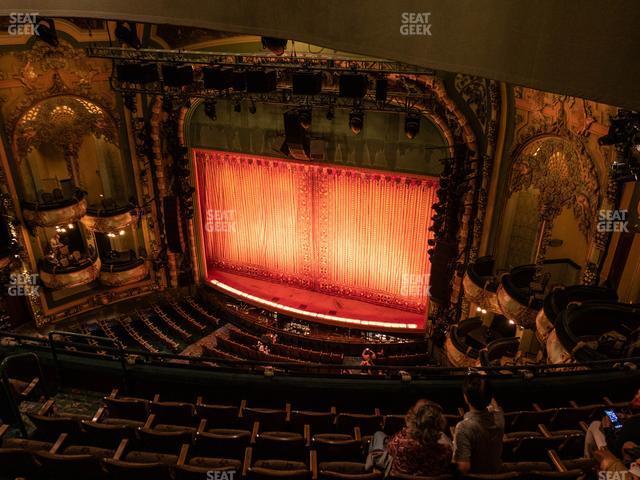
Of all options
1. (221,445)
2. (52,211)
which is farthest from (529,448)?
(52,211)

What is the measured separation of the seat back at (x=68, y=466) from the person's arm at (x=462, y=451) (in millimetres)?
2739

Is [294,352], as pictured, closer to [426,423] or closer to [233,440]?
[233,440]

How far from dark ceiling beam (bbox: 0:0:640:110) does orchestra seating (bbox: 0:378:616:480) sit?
261 centimetres

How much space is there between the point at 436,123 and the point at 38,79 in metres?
9.17

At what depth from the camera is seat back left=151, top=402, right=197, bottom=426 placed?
14.9ft

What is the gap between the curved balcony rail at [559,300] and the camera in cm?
547

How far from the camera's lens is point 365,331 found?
1233cm

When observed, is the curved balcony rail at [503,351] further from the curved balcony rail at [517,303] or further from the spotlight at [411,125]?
the spotlight at [411,125]

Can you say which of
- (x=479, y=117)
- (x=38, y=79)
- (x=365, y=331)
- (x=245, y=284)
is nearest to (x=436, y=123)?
(x=479, y=117)

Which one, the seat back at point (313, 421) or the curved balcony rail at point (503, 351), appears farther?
the curved balcony rail at point (503, 351)

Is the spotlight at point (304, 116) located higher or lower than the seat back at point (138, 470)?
higher

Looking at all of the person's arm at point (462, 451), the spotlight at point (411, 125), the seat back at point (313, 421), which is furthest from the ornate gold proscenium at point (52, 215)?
the person's arm at point (462, 451)

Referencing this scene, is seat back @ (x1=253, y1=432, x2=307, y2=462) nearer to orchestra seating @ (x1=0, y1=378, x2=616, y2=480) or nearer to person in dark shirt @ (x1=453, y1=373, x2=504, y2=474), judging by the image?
orchestra seating @ (x1=0, y1=378, x2=616, y2=480)

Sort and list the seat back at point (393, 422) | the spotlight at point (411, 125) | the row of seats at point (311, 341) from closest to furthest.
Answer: the seat back at point (393, 422)
the spotlight at point (411, 125)
the row of seats at point (311, 341)
